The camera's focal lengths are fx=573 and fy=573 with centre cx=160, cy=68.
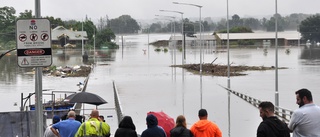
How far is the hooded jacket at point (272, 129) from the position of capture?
769 cm

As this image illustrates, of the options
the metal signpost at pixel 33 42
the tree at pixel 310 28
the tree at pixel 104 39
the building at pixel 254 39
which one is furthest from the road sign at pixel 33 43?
the tree at pixel 310 28

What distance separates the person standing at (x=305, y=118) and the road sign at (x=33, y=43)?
12.9 ft

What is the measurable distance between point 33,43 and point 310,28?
18691 centimetres

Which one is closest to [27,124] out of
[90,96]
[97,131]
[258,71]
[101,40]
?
[90,96]

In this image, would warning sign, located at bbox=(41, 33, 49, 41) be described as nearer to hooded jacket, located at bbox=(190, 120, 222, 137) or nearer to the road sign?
the road sign

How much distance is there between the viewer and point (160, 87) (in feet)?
147

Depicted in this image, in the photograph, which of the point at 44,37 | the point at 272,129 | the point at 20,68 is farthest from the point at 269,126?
the point at 20,68

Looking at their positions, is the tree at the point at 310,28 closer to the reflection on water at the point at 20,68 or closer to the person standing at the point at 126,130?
the reflection on water at the point at 20,68

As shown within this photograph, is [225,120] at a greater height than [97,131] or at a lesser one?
lesser

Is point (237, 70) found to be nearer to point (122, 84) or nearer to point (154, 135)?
point (122, 84)

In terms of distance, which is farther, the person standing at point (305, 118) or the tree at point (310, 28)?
the tree at point (310, 28)

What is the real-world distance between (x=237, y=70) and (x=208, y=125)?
55.8 meters

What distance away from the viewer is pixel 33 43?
916cm

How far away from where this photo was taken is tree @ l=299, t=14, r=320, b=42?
184 metres
